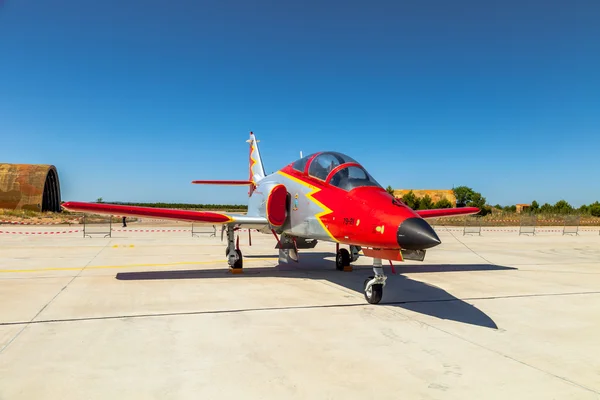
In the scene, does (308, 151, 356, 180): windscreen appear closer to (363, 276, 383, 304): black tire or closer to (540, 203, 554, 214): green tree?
(363, 276, 383, 304): black tire

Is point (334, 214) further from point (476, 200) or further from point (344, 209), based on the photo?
point (476, 200)

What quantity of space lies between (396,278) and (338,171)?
3940mm

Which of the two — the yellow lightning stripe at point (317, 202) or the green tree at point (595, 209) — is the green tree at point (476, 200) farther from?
the yellow lightning stripe at point (317, 202)

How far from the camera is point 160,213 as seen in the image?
10.3 m

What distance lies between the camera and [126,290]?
841cm

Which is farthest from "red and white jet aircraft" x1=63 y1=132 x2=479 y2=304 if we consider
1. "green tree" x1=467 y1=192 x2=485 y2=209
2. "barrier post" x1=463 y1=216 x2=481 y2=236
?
"green tree" x1=467 y1=192 x2=485 y2=209

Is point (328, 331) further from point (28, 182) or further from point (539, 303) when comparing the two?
point (28, 182)

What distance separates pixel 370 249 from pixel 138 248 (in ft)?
43.1

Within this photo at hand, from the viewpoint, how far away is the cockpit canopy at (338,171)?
25.8ft

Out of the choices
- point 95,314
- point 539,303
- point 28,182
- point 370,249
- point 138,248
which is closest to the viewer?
point 95,314

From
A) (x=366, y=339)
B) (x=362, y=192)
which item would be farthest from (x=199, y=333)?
(x=362, y=192)

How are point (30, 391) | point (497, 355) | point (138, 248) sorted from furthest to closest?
1. point (138, 248)
2. point (497, 355)
3. point (30, 391)

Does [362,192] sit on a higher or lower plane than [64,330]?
higher

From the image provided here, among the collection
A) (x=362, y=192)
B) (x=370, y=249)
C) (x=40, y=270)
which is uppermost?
(x=362, y=192)
